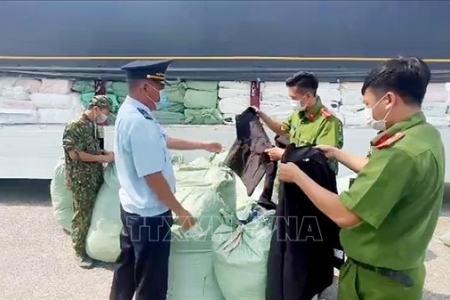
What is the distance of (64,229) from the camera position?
12.2 ft

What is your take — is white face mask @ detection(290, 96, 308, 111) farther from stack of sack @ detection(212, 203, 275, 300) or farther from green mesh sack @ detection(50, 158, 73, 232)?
green mesh sack @ detection(50, 158, 73, 232)

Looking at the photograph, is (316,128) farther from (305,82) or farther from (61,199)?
(61,199)

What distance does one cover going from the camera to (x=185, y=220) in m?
2.26

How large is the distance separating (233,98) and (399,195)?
2.64m

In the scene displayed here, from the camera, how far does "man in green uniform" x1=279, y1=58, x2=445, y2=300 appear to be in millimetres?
1416

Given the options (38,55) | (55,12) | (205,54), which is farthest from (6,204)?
(205,54)

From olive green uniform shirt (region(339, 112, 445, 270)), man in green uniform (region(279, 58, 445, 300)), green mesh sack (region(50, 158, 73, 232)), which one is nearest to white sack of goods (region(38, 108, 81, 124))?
green mesh sack (region(50, 158, 73, 232))

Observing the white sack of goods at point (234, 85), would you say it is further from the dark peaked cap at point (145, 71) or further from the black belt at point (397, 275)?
the black belt at point (397, 275)

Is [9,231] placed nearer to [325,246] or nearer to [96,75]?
[96,75]

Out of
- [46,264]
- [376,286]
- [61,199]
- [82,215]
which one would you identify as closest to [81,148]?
[82,215]

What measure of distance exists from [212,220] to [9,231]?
1.93 metres

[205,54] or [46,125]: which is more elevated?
[205,54]

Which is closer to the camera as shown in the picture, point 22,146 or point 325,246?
point 325,246

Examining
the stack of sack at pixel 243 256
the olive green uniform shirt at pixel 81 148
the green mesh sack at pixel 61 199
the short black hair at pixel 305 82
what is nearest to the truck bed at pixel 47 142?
the green mesh sack at pixel 61 199
